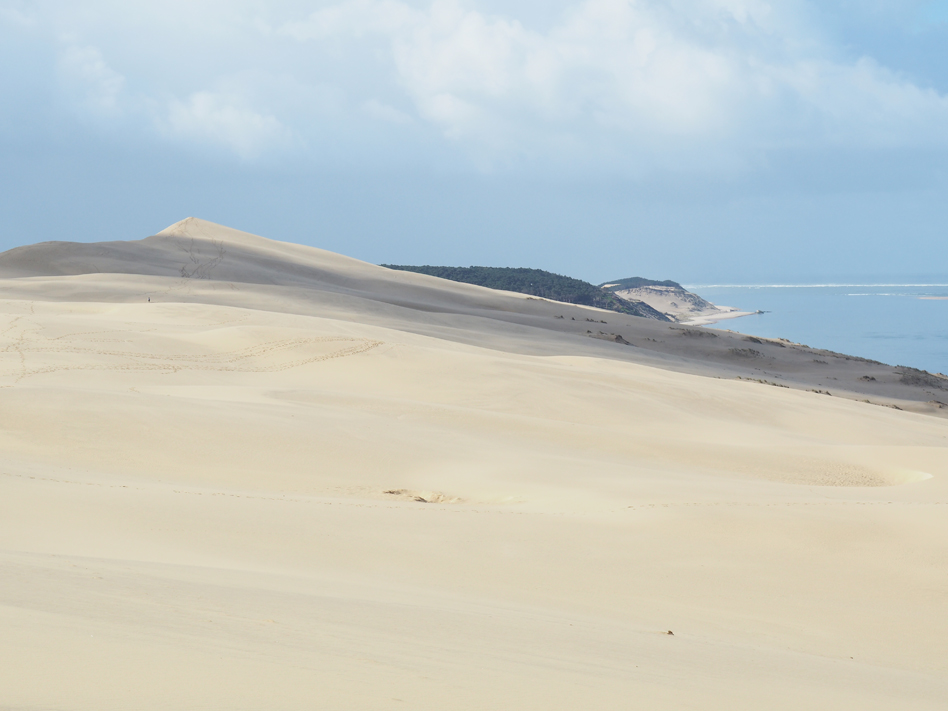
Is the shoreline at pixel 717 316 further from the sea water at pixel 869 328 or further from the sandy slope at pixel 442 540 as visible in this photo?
the sandy slope at pixel 442 540

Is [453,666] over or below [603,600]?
over

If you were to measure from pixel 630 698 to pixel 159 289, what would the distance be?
27.0 meters

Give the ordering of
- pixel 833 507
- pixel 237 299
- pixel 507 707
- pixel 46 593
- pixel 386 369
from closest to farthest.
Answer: pixel 507 707 → pixel 46 593 → pixel 833 507 → pixel 386 369 → pixel 237 299

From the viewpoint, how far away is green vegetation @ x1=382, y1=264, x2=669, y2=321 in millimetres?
59500

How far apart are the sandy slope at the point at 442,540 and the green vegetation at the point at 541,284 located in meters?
43.4

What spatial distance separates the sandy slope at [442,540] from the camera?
324cm

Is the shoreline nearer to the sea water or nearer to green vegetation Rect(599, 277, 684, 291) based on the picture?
the sea water

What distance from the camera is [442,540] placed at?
6586mm

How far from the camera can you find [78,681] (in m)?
2.58

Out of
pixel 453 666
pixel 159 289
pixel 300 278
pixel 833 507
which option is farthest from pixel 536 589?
pixel 300 278

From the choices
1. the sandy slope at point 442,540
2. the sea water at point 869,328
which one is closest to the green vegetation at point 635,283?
the sea water at point 869,328

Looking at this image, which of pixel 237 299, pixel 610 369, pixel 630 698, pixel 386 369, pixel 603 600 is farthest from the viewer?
pixel 237 299

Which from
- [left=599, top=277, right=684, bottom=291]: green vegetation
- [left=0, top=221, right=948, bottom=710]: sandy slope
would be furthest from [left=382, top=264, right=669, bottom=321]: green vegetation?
[left=0, top=221, right=948, bottom=710]: sandy slope

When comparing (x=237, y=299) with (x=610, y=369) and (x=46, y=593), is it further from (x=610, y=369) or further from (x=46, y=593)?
(x=46, y=593)
